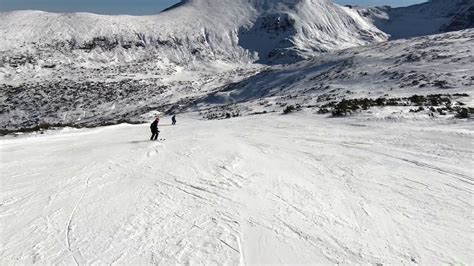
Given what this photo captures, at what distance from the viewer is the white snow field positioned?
6125 mm

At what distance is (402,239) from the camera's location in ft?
20.9

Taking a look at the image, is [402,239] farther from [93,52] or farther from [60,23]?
[60,23]

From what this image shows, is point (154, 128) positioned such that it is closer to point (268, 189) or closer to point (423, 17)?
point (268, 189)

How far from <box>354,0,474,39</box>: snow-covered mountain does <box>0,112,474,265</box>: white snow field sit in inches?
5839

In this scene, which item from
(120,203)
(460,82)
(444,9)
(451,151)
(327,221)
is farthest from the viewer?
(444,9)

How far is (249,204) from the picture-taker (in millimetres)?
8188

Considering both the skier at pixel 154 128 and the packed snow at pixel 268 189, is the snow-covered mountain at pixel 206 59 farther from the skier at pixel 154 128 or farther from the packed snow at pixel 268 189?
the skier at pixel 154 128

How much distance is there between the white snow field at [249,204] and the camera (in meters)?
6.12

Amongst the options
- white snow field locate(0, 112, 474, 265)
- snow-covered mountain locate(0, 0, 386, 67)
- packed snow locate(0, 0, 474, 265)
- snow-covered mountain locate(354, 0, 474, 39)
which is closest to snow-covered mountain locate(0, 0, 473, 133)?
snow-covered mountain locate(0, 0, 386, 67)

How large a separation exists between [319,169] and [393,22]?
591 ft

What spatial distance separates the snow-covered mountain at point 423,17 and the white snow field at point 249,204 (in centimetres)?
14832

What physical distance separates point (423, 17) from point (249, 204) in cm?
18313

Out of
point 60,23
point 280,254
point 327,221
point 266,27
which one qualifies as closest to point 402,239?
point 327,221

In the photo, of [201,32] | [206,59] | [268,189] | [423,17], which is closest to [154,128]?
[268,189]
